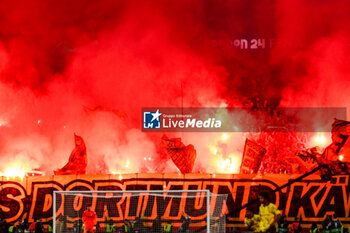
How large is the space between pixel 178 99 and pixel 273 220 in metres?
15.6

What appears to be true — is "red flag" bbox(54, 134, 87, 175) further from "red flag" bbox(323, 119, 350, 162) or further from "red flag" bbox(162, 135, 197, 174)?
"red flag" bbox(323, 119, 350, 162)

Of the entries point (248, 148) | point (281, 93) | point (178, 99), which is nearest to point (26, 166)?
point (178, 99)

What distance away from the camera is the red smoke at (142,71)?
27281mm

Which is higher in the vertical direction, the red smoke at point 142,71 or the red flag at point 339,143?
the red smoke at point 142,71

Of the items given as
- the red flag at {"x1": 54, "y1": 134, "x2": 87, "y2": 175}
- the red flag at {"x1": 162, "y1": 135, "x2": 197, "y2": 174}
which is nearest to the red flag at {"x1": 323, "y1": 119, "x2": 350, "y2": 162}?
the red flag at {"x1": 162, "y1": 135, "x2": 197, "y2": 174}

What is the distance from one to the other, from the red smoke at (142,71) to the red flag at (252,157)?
2.67 meters

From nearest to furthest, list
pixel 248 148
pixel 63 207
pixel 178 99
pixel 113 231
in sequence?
pixel 63 207, pixel 113 231, pixel 248 148, pixel 178 99

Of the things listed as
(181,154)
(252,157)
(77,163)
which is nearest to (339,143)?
(252,157)

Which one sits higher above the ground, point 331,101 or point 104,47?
point 104,47

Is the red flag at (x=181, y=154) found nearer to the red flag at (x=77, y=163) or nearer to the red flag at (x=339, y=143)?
the red flag at (x=77, y=163)

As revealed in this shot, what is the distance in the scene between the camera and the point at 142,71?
28797mm

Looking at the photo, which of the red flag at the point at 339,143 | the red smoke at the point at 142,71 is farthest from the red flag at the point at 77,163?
the red flag at the point at 339,143

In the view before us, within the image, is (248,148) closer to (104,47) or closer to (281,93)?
(281,93)

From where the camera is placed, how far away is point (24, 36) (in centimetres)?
2834
